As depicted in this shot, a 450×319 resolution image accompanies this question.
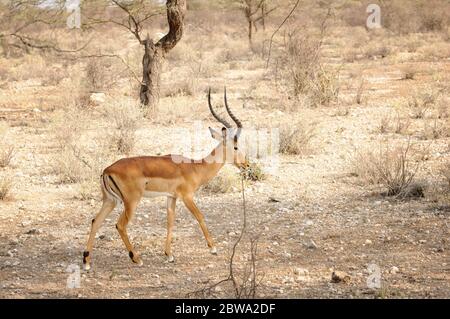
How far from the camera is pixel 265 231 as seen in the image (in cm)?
746

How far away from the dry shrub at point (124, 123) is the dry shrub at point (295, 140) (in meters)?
2.26

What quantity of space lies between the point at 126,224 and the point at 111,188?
0.34 m

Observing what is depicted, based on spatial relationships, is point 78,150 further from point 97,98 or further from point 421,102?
point 421,102

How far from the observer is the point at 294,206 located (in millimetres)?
8422

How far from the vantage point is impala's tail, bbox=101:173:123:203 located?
6363 millimetres

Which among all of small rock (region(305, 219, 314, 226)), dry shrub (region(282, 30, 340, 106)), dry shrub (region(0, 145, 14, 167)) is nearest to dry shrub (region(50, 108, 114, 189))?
dry shrub (region(0, 145, 14, 167))

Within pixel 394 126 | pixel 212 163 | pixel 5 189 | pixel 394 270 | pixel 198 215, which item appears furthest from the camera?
pixel 394 126

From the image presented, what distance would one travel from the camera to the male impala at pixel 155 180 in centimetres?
638

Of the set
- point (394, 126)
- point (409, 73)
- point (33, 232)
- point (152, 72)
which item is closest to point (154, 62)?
point (152, 72)
